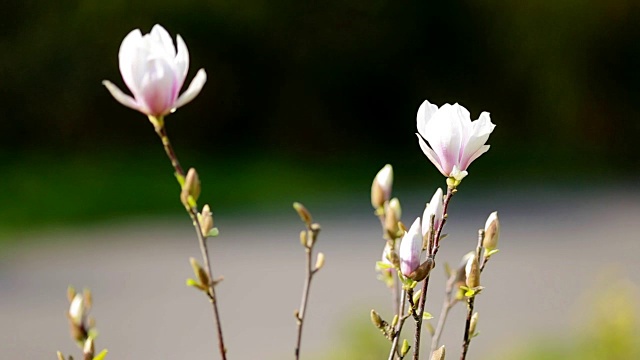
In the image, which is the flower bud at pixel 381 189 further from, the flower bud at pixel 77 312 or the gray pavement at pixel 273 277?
the gray pavement at pixel 273 277

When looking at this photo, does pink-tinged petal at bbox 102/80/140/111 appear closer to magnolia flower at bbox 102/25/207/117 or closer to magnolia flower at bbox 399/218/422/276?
magnolia flower at bbox 102/25/207/117

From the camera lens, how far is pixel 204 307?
5.33 meters

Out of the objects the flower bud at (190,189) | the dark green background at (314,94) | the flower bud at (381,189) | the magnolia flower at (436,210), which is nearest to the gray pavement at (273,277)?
the dark green background at (314,94)

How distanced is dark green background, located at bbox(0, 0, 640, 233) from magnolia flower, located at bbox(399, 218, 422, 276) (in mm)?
6285

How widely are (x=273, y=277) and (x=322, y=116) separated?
3164 millimetres

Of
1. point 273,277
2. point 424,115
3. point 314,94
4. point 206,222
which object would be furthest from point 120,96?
point 314,94

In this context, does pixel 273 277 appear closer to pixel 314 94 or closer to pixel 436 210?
pixel 314 94

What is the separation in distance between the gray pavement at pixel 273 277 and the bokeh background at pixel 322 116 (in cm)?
5

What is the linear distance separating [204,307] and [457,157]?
4522 millimetres

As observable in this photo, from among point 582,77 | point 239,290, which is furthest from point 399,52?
point 239,290

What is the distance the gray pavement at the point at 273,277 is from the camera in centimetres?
490

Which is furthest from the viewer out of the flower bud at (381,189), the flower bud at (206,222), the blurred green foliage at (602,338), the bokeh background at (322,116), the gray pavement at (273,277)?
the bokeh background at (322,116)

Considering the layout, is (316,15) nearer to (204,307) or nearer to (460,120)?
(204,307)

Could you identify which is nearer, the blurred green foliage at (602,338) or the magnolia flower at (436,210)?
the magnolia flower at (436,210)
